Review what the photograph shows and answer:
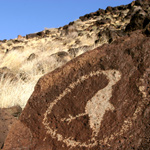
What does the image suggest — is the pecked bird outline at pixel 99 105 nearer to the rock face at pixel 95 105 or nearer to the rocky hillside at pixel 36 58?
the rock face at pixel 95 105

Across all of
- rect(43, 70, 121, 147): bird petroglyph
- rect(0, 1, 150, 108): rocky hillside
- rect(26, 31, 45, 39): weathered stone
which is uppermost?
rect(26, 31, 45, 39): weathered stone

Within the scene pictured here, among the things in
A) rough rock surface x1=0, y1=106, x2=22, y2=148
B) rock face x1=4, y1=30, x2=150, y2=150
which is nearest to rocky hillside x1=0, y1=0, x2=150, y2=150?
rock face x1=4, y1=30, x2=150, y2=150

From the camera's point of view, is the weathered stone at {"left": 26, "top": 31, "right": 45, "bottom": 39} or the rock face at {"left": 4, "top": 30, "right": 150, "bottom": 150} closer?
the rock face at {"left": 4, "top": 30, "right": 150, "bottom": 150}

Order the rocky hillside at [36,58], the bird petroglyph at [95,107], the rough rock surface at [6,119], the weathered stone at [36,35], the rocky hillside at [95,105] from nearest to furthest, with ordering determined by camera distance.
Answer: the rocky hillside at [95,105] → the bird petroglyph at [95,107] → the rough rock surface at [6,119] → the rocky hillside at [36,58] → the weathered stone at [36,35]

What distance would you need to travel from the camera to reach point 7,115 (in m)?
5.51

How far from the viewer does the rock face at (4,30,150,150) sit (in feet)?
8.93

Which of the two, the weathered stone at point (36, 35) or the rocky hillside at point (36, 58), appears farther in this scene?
the weathered stone at point (36, 35)

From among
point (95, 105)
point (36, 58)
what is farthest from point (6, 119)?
point (36, 58)

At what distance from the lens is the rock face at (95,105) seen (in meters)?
2.72

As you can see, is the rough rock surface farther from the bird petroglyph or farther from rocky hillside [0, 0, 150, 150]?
the bird petroglyph

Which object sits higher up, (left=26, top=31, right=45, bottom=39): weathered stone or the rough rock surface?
(left=26, top=31, right=45, bottom=39): weathered stone

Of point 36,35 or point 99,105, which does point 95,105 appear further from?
point 36,35

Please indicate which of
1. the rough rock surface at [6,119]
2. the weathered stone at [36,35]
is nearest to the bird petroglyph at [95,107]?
the rough rock surface at [6,119]

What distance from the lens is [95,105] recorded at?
295 centimetres
